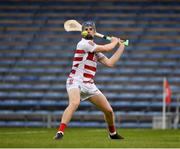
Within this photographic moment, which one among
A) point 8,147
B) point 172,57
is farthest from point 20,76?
point 8,147

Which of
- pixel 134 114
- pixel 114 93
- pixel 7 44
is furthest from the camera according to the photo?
pixel 7 44

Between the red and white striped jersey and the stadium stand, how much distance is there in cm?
992

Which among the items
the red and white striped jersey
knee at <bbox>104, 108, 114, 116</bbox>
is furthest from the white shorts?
knee at <bbox>104, 108, 114, 116</bbox>

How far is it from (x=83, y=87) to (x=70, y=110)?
A: 0.46 meters

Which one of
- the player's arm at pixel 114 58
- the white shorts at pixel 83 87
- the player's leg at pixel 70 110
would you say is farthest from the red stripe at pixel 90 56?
the player's leg at pixel 70 110

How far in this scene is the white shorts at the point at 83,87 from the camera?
35.1 feet

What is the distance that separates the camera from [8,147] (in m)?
8.98

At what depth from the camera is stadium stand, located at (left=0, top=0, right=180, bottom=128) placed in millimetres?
21844

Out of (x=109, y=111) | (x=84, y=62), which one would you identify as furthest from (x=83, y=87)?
(x=109, y=111)

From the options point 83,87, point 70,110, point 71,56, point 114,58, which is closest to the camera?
point 70,110

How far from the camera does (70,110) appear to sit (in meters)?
10.4

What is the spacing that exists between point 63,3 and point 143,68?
13.2 ft

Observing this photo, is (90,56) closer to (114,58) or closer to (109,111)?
(114,58)

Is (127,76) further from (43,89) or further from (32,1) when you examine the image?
(32,1)
